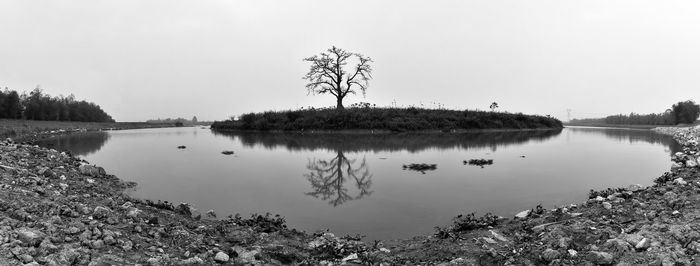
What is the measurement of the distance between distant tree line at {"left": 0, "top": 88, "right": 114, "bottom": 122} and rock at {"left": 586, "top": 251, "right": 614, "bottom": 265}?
81.4 metres

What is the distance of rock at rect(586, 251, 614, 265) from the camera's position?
4.21m

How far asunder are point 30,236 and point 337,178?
7432mm

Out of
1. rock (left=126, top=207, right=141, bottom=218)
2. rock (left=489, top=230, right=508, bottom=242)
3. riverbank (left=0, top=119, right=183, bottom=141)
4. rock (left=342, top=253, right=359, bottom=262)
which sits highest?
riverbank (left=0, top=119, right=183, bottom=141)

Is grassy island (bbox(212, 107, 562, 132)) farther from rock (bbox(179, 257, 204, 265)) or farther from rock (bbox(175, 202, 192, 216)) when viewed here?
rock (bbox(179, 257, 204, 265))

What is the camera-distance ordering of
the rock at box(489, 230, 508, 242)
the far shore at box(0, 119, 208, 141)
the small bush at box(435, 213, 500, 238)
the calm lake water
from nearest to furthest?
the rock at box(489, 230, 508, 242) < the small bush at box(435, 213, 500, 238) < the calm lake water < the far shore at box(0, 119, 208, 141)

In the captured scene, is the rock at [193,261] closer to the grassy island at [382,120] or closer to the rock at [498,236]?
the rock at [498,236]

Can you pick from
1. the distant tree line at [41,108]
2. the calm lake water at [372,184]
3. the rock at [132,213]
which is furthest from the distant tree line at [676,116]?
the distant tree line at [41,108]

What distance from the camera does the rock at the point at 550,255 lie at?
4414mm

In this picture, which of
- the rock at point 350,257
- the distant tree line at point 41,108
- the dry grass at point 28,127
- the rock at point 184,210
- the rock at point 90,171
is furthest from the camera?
the distant tree line at point 41,108

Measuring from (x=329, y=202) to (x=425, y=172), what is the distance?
4697 millimetres

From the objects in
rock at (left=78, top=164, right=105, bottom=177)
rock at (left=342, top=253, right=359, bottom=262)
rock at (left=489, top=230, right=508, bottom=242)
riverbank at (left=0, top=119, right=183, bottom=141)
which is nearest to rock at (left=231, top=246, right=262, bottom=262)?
rock at (left=342, top=253, right=359, bottom=262)

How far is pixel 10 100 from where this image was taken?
61.6 m

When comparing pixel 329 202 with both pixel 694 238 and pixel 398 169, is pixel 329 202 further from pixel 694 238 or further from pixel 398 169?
pixel 694 238

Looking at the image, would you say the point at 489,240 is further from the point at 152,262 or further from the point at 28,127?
the point at 28,127
